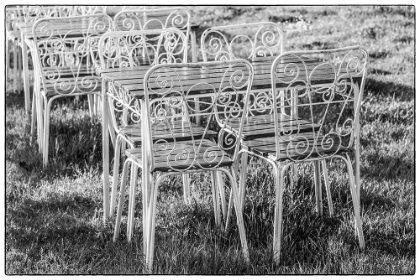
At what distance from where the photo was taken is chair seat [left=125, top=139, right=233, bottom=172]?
11.3 ft

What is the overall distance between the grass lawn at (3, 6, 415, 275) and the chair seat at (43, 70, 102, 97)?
37 cm

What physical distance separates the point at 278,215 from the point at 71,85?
2275mm

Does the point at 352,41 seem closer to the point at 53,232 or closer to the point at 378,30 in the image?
the point at 378,30

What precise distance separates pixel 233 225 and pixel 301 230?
37cm

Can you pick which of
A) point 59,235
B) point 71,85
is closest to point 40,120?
point 71,85

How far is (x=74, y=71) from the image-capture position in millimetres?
5555

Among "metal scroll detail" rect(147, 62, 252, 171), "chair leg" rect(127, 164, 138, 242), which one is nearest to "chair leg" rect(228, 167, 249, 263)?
"metal scroll detail" rect(147, 62, 252, 171)

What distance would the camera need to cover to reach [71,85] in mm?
5277

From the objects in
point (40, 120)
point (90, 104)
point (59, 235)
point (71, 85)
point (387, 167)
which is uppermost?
point (71, 85)

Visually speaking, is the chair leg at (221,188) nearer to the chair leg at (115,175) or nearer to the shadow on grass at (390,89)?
the chair leg at (115,175)

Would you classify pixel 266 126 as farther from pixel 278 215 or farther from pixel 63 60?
pixel 63 60

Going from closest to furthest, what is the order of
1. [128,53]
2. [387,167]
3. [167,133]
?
1. [167,133]
2. [128,53]
3. [387,167]

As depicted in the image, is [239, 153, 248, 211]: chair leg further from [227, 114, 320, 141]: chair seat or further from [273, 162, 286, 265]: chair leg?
[273, 162, 286, 265]: chair leg

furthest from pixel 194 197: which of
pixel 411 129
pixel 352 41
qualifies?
pixel 352 41
